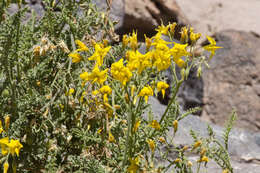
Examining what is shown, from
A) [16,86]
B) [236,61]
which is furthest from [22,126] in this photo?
[236,61]

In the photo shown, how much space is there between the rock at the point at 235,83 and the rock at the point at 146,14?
861mm

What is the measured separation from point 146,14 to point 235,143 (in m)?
2.60

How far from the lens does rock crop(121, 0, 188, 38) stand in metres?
4.91

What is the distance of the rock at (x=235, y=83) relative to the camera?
15.9ft

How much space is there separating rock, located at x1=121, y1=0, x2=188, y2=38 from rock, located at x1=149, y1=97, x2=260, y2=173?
2.21 m

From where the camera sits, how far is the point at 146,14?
500 centimetres

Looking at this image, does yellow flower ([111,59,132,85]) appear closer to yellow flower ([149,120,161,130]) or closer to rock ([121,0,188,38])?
yellow flower ([149,120,161,130])

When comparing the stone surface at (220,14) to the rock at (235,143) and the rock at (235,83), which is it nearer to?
the rock at (235,83)

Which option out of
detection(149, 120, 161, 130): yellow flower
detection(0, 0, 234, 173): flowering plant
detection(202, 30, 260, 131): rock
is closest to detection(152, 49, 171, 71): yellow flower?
detection(0, 0, 234, 173): flowering plant

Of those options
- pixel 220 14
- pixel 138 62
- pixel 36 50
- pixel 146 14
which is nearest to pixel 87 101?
pixel 36 50

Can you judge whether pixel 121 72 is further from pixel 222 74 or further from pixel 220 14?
pixel 220 14

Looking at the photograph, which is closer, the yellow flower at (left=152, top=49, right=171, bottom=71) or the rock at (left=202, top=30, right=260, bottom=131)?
the yellow flower at (left=152, top=49, right=171, bottom=71)

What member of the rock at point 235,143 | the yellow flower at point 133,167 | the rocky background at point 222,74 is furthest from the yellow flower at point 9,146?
the rocky background at point 222,74

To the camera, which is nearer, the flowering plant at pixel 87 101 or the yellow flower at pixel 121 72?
the yellow flower at pixel 121 72
